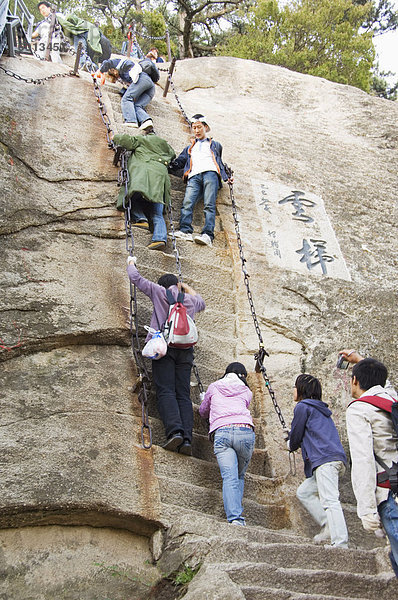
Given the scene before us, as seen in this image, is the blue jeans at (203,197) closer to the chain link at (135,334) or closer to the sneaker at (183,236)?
the sneaker at (183,236)

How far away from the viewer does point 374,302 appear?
7008 mm

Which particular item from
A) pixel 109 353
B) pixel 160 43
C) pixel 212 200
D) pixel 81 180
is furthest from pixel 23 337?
pixel 160 43

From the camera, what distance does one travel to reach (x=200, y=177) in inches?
300

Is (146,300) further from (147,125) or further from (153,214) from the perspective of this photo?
(147,125)

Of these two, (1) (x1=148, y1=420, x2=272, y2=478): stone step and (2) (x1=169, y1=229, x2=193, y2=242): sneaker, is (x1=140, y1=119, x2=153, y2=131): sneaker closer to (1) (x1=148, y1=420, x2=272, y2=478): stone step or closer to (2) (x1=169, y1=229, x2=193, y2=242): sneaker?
(2) (x1=169, y1=229, x2=193, y2=242): sneaker

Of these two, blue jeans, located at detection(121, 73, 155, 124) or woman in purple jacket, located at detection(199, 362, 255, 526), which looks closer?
woman in purple jacket, located at detection(199, 362, 255, 526)

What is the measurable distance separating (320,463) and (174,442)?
1043 mm

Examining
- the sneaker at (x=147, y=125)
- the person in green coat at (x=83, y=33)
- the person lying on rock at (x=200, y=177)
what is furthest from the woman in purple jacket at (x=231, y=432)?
the person in green coat at (x=83, y=33)

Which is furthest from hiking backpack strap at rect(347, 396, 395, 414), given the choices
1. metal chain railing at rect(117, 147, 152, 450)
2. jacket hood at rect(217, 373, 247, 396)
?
metal chain railing at rect(117, 147, 152, 450)

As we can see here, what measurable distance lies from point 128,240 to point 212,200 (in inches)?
53.9

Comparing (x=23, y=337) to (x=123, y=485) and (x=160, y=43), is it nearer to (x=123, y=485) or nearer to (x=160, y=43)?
(x=123, y=485)

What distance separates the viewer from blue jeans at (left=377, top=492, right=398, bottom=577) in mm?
2914

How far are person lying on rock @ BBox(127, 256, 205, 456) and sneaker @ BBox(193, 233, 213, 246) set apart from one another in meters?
1.83

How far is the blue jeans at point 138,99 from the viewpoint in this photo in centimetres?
895
